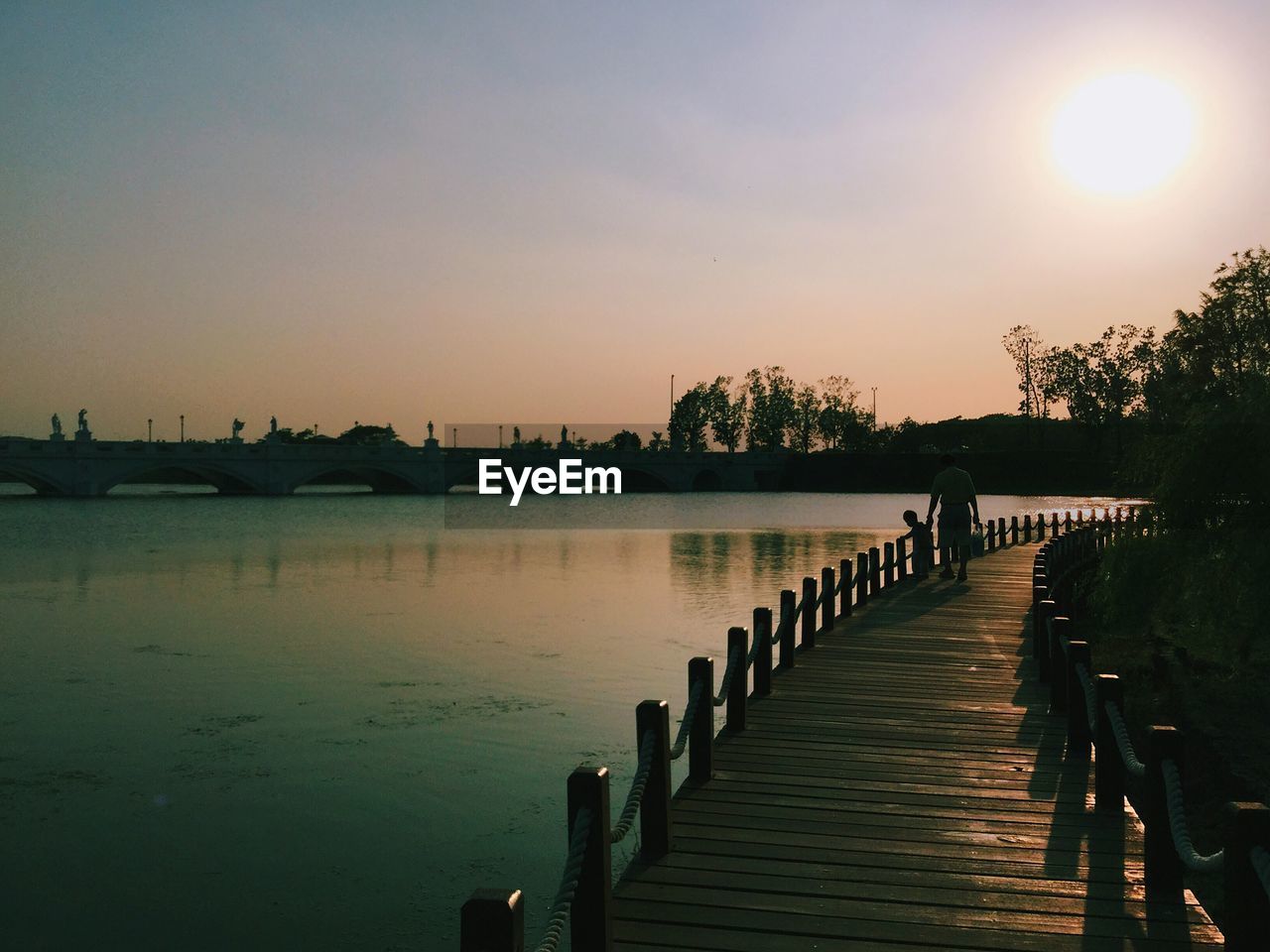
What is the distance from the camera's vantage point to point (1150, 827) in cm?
624

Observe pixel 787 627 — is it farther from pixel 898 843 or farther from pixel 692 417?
pixel 692 417

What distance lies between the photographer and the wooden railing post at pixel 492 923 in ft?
12.6

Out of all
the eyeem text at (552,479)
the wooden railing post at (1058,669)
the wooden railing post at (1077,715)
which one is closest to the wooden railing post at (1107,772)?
the wooden railing post at (1077,715)

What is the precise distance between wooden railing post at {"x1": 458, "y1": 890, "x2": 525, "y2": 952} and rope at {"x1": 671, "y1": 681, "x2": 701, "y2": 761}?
3286 millimetres

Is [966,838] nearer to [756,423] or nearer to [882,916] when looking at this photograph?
[882,916]

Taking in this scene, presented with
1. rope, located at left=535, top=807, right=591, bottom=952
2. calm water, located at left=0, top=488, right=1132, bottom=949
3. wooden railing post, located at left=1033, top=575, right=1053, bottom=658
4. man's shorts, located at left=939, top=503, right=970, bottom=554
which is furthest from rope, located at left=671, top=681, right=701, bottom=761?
man's shorts, located at left=939, top=503, right=970, bottom=554

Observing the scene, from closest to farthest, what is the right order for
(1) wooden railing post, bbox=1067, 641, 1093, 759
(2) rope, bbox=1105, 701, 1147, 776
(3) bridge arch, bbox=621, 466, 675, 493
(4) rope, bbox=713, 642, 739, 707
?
(2) rope, bbox=1105, 701, 1147, 776
(4) rope, bbox=713, 642, 739, 707
(1) wooden railing post, bbox=1067, 641, 1093, 759
(3) bridge arch, bbox=621, 466, 675, 493

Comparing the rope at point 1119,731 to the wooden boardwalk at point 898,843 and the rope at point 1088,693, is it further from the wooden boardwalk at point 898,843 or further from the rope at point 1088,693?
the wooden boardwalk at point 898,843

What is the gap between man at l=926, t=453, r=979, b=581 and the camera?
2109 cm

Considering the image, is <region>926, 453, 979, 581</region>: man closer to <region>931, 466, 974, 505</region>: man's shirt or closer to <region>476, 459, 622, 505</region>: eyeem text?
<region>931, 466, 974, 505</region>: man's shirt

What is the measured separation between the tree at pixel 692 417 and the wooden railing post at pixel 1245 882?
496ft

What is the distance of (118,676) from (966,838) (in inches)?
683

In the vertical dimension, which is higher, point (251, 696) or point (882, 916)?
point (882, 916)

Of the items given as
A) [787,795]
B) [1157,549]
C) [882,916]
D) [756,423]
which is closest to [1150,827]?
[882,916]
